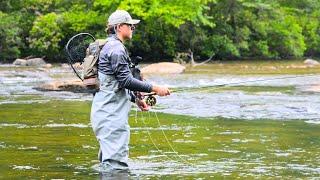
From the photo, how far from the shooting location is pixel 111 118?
7.66 m

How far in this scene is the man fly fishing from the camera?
24.9 ft

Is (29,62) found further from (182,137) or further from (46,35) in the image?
(182,137)

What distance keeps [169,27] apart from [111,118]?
112ft

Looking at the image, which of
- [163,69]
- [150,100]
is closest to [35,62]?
[163,69]

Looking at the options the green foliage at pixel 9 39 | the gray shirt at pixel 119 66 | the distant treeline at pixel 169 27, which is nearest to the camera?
the gray shirt at pixel 119 66

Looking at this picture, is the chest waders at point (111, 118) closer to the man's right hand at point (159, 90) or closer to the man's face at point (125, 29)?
the man's right hand at point (159, 90)

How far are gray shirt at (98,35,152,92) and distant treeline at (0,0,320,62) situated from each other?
30690 millimetres

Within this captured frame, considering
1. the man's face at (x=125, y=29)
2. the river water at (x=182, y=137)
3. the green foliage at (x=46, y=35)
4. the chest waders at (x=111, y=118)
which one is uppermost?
the man's face at (x=125, y=29)

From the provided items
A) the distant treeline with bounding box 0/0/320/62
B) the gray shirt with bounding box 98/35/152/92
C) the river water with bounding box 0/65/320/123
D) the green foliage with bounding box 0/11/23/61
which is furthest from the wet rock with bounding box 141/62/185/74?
the gray shirt with bounding box 98/35/152/92

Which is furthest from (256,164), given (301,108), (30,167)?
(301,108)

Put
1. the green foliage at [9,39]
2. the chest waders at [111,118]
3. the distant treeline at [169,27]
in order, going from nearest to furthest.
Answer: the chest waders at [111,118] < the green foliage at [9,39] < the distant treeline at [169,27]

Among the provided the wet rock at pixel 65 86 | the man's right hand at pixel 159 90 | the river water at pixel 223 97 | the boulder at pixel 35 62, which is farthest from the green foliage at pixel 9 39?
the man's right hand at pixel 159 90

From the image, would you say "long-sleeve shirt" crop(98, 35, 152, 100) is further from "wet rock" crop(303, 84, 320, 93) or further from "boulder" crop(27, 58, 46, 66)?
"boulder" crop(27, 58, 46, 66)

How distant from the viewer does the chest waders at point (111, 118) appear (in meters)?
7.67
